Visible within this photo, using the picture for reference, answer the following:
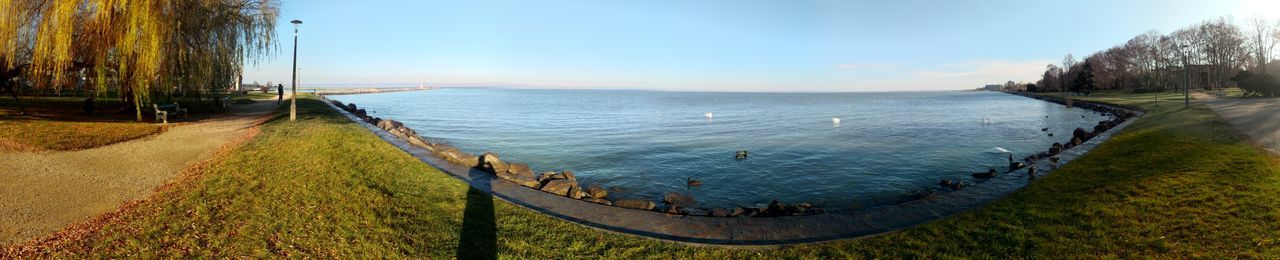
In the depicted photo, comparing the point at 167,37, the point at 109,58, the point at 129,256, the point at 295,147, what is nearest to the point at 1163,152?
the point at 129,256

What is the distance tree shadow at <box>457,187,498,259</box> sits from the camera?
6.95 meters

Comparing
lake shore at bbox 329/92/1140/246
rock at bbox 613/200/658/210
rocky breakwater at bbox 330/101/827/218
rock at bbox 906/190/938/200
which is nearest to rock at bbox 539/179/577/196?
rocky breakwater at bbox 330/101/827/218

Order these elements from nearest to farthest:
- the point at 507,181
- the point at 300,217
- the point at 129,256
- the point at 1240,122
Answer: the point at 129,256 < the point at 300,217 < the point at 507,181 < the point at 1240,122

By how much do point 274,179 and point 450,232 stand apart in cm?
582

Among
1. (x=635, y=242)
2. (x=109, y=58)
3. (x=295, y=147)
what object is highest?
(x=109, y=58)

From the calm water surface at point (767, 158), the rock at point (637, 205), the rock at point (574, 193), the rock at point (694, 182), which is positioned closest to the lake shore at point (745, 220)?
the rock at point (574, 193)

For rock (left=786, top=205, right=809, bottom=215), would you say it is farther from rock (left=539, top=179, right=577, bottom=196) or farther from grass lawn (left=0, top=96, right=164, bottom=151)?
grass lawn (left=0, top=96, right=164, bottom=151)

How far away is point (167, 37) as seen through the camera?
59.2 ft

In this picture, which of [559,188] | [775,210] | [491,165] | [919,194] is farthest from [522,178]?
[919,194]

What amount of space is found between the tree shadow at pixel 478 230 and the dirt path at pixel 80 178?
19.5 ft

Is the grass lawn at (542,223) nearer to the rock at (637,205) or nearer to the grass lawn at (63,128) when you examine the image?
the rock at (637,205)

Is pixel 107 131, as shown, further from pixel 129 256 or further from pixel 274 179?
pixel 129 256

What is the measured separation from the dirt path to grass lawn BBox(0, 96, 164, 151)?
34.7 inches

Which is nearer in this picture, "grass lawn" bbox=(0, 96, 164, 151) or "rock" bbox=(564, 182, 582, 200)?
"rock" bbox=(564, 182, 582, 200)
